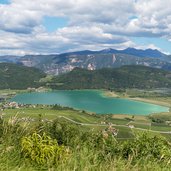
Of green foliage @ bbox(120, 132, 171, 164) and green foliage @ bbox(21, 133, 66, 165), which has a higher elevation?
green foliage @ bbox(21, 133, 66, 165)

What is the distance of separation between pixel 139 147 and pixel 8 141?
12.6 ft

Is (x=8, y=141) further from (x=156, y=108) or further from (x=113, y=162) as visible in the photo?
(x=156, y=108)

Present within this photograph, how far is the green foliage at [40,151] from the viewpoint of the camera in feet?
17.5

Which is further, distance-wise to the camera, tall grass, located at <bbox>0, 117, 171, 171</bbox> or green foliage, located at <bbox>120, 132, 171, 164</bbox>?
green foliage, located at <bbox>120, 132, 171, 164</bbox>

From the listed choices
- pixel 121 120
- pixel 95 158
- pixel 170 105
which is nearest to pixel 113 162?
pixel 95 158

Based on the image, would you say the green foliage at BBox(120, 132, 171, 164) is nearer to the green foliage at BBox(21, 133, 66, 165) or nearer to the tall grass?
the tall grass

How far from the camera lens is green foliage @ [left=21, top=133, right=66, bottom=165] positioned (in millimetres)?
5336

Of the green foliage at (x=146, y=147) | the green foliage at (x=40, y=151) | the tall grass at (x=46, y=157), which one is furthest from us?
the green foliage at (x=146, y=147)

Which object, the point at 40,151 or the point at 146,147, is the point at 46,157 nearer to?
the point at 40,151

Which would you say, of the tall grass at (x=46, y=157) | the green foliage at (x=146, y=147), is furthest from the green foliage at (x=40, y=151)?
the green foliage at (x=146, y=147)

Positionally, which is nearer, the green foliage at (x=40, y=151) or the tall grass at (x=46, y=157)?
the tall grass at (x=46, y=157)

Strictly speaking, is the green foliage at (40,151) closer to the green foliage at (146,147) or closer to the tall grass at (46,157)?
the tall grass at (46,157)

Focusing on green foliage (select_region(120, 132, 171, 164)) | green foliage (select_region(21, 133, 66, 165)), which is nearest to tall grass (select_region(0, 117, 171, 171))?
green foliage (select_region(21, 133, 66, 165))

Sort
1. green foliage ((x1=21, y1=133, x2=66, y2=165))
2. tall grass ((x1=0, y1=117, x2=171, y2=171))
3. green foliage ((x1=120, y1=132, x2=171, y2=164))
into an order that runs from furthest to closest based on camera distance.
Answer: green foliage ((x1=120, y1=132, x2=171, y2=164)) → green foliage ((x1=21, y1=133, x2=66, y2=165)) → tall grass ((x1=0, y1=117, x2=171, y2=171))
